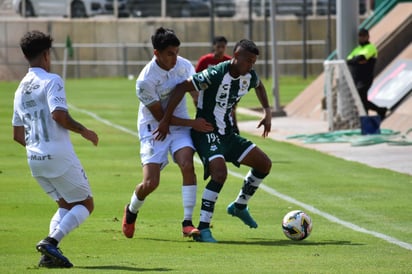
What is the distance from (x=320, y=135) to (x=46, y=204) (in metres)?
11.2

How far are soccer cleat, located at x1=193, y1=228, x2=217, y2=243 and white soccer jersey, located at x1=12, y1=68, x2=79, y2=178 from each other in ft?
7.04

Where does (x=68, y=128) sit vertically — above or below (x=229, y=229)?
above

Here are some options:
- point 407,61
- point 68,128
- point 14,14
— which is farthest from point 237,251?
point 14,14

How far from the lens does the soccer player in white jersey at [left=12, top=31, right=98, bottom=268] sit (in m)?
9.97

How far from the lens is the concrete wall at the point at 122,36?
54.3m

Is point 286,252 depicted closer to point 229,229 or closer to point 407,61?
point 229,229

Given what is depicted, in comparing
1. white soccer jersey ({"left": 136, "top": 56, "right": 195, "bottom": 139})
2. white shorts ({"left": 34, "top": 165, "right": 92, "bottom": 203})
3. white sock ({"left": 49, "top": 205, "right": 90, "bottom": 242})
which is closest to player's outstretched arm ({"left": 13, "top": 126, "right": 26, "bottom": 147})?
white shorts ({"left": 34, "top": 165, "right": 92, "bottom": 203})

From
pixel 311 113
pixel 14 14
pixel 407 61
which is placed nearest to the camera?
pixel 407 61

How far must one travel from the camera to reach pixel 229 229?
42.8 feet

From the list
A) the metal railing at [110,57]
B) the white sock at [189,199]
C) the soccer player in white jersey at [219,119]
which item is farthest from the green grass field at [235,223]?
the metal railing at [110,57]

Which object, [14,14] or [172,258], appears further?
[14,14]

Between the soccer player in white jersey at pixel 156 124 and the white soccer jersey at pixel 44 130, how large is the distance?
2061mm

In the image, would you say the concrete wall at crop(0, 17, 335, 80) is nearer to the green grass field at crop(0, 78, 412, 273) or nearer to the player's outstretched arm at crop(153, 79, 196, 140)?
the green grass field at crop(0, 78, 412, 273)

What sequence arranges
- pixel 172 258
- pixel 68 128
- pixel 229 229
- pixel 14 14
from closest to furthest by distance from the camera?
pixel 68 128 → pixel 172 258 → pixel 229 229 → pixel 14 14
